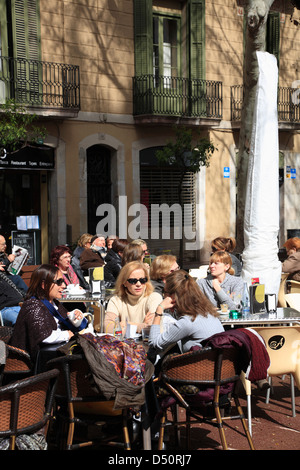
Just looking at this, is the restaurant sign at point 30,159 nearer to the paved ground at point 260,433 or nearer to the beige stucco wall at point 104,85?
the beige stucco wall at point 104,85

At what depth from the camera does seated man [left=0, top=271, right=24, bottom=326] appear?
7469 millimetres

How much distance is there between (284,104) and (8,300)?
14497 millimetres

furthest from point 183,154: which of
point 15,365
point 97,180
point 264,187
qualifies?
point 15,365

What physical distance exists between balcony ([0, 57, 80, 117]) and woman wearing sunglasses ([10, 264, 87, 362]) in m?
10.0

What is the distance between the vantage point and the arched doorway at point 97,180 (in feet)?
55.4

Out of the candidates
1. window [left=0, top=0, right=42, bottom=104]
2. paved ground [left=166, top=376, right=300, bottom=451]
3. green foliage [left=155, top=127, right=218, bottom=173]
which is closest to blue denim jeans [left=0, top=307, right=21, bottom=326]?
paved ground [left=166, top=376, right=300, bottom=451]

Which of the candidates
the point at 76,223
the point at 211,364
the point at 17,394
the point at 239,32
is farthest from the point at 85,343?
the point at 239,32

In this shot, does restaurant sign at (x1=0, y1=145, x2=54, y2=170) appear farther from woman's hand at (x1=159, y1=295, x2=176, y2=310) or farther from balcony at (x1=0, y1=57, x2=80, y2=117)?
woman's hand at (x1=159, y1=295, x2=176, y2=310)

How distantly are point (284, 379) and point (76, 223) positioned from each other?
995 centimetres

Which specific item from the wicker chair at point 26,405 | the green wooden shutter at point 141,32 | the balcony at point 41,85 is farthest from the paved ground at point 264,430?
the green wooden shutter at point 141,32

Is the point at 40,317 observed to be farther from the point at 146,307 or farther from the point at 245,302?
the point at 245,302

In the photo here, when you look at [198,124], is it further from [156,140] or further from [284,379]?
[284,379]

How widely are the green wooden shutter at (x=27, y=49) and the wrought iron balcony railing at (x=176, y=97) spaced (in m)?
2.90

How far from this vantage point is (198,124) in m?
17.5
